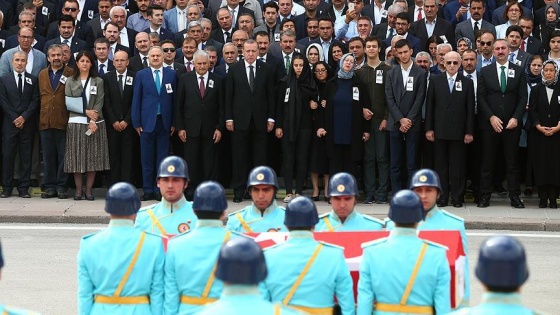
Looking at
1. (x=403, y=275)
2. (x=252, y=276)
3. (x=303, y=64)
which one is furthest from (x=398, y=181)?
(x=252, y=276)

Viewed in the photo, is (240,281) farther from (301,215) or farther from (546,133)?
(546,133)

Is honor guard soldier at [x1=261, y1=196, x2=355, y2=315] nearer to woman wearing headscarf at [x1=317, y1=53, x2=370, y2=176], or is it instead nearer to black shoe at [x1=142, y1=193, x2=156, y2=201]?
woman wearing headscarf at [x1=317, y1=53, x2=370, y2=176]

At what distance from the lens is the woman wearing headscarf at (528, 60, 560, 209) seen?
2073 centimetres

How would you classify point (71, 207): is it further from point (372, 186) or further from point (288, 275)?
point (288, 275)

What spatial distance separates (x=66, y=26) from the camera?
74.2 feet

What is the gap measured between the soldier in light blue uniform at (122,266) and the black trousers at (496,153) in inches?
453

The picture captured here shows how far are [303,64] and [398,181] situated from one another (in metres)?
2.60

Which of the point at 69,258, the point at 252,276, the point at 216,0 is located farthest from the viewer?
the point at 216,0

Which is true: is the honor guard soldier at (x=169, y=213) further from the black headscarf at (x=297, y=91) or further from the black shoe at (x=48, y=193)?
the black shoe at (x=48, y=193)

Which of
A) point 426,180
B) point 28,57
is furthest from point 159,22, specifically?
point 426,180

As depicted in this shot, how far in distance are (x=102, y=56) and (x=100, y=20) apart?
2024 mm

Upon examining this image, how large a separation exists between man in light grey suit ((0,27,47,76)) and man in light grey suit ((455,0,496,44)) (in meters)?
7.44

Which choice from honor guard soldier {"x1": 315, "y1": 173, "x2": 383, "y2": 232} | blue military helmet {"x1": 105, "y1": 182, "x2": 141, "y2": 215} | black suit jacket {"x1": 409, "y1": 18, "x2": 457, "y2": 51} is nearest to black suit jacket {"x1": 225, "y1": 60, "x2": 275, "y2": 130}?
black suit jacket {"x1": 409, "y1": 18, "x2": 457, "y2": 51}

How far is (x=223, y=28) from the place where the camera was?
2327cm
